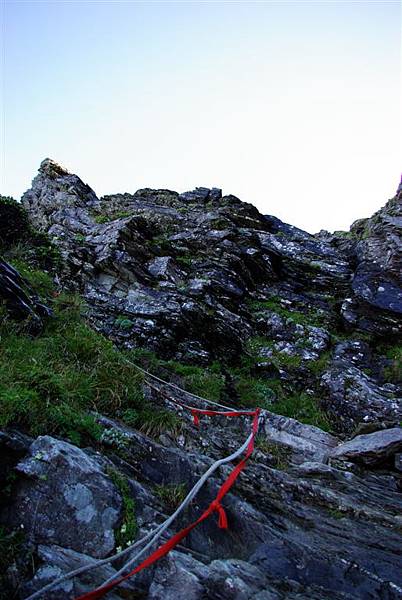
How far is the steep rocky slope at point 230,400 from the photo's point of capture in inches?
119

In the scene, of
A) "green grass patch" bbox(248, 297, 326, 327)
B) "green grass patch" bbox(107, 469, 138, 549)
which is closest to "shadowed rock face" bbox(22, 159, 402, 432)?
"green grass patch" bbox(248, 297, 326, 327)

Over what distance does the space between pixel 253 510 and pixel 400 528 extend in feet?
5.76

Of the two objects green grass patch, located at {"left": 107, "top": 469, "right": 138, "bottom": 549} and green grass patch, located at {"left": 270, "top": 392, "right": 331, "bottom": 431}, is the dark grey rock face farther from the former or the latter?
green grass patch, located at {"left": 270, "top": 392, "right": 331, "bottom": 431}

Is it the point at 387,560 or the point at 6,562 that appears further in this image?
the point at 387,560

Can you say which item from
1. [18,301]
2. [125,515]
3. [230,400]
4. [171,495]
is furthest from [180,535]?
[230,400]

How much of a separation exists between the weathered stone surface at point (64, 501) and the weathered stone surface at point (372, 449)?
4004 millimetres

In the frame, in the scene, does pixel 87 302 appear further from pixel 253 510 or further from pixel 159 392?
pixel 253 510

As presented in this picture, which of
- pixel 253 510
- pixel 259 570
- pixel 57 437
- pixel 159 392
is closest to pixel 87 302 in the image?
pixel 159 392

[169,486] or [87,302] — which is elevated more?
[87,302]

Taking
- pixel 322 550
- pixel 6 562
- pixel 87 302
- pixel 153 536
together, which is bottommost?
pixel 6 562

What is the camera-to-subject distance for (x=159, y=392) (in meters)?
5.82

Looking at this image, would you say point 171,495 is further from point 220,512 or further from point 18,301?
point 18,301

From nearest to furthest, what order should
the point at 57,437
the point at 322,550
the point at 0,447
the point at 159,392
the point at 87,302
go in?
the point at 0,447
the point at 322,550
the point at 57,437
the point at 159,392
the point at 87,302

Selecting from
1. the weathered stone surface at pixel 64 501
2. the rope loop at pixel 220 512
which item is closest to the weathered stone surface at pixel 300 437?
the rope loop at pixel 220 512
